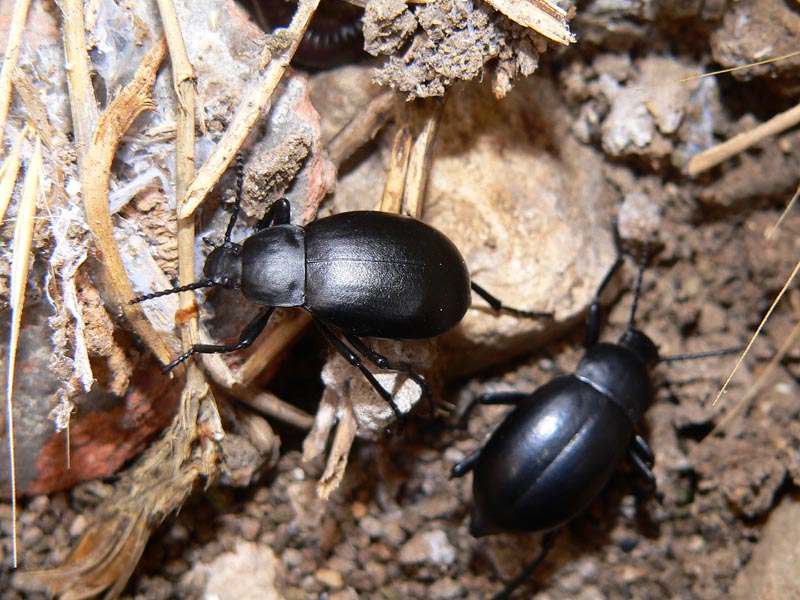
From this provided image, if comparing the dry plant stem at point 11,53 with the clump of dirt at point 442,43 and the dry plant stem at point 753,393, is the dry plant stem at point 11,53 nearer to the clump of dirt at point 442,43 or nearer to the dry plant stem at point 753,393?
the clump of dirt at point 442,43

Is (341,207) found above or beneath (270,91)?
beneath

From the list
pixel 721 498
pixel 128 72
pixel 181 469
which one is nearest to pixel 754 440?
pixel 721 498

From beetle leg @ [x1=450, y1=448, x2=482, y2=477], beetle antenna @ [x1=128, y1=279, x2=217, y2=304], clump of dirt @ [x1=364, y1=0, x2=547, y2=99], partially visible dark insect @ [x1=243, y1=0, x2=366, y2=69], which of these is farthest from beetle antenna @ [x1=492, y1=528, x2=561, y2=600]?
partially visible dark insect @ [x1=243, y1=0, x2=366, y2=69]

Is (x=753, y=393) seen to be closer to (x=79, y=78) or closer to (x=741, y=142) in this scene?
(x=741, y=142)

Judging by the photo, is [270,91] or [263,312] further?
[263,312]

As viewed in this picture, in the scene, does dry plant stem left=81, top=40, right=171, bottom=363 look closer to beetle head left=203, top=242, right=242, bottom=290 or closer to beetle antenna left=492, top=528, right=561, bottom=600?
beetle head left=203, top=242, right=242, bottom=290

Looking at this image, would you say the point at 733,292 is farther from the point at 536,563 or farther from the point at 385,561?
the point at 385,561

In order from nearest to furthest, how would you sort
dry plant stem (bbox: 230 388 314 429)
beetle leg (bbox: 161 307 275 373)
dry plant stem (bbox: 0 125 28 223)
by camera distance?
dry plant stem (bbox: 0 125 28 223)
beetle leg (bbox: 161 307 275 373)
dry plant stem (bbox: 230 388 314 429)
